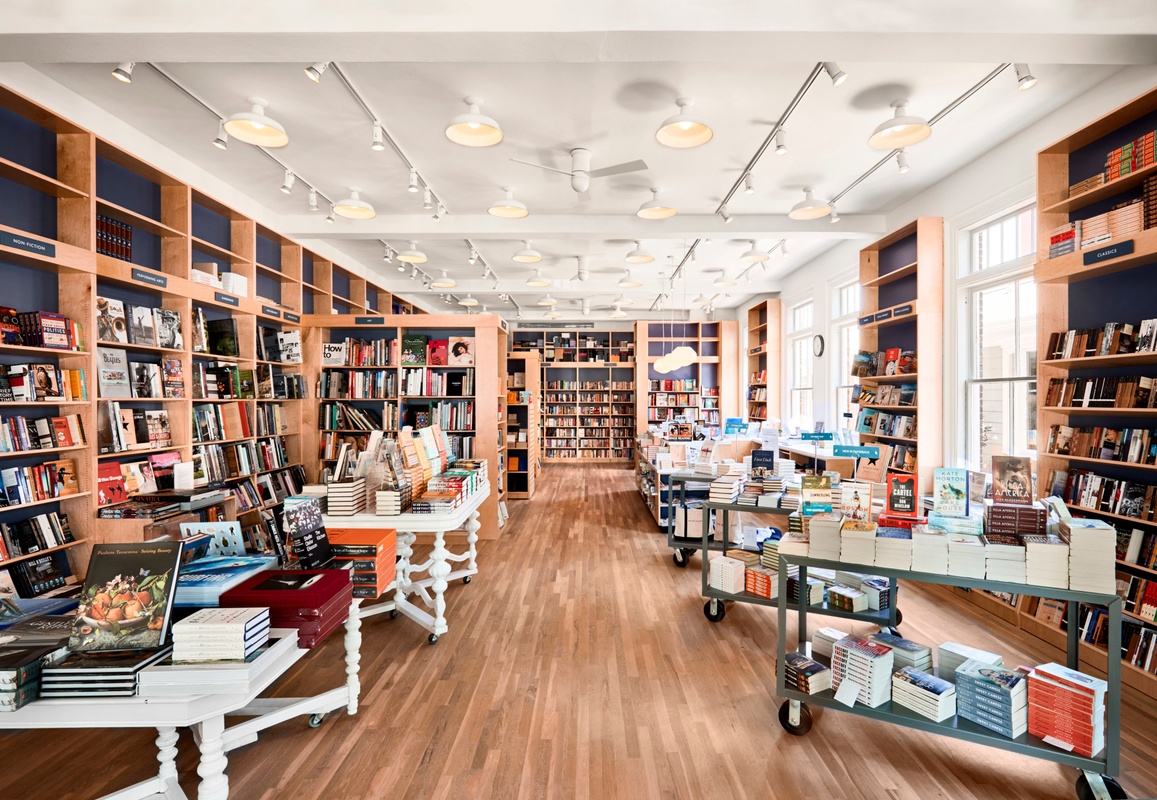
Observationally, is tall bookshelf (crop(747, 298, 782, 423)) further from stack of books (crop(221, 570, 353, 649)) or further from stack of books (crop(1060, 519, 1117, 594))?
stack of books (crop(221, 570, 353, 649))

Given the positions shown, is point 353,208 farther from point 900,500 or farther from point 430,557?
point 900,500

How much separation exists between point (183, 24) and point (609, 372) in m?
11.4

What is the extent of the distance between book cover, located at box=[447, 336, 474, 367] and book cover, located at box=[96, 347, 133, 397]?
3046 millimetres

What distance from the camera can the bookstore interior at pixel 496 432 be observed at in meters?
2.26

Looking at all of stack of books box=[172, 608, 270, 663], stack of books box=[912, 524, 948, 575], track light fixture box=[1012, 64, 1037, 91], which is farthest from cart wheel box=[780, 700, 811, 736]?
track light fixture box=[1012, 64, 1037, 91]

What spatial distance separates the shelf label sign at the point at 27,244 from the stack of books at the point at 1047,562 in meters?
5.47

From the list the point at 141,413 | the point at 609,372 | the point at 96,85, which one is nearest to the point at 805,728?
the point at 141,413

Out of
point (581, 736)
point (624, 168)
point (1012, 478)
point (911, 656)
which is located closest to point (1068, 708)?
point (911, 656)

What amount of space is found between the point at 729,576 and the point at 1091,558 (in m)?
2.04

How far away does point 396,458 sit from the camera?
3.59 metres

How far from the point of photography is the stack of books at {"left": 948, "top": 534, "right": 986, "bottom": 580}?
238cm

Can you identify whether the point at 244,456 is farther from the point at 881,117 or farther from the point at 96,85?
the point at 881,117

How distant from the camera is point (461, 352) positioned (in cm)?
642

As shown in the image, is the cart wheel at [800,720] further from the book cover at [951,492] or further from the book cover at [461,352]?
the book cover at [461,352]
